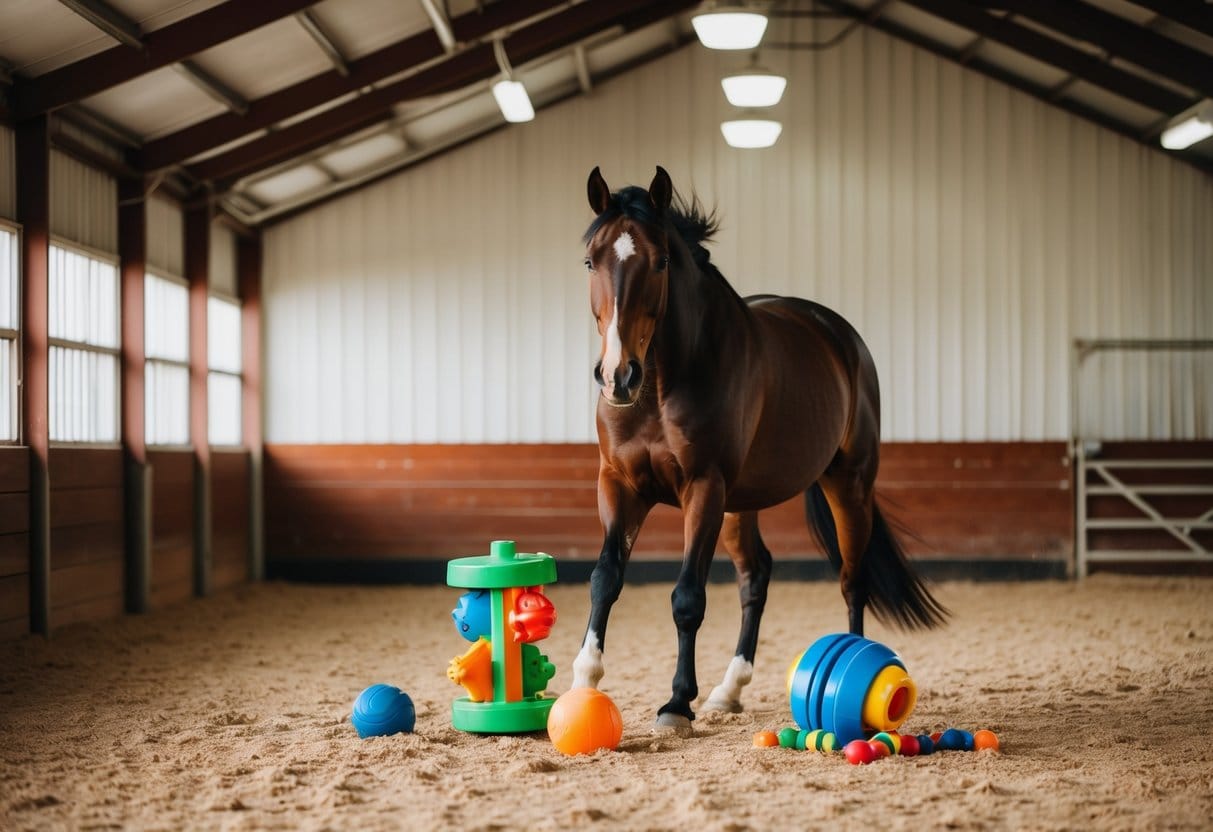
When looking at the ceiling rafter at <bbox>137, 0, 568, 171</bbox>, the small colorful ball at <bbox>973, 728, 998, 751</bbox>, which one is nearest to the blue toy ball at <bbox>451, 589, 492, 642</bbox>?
the small colorful ball at <bbox>973, 728, 998, 751</bbox>

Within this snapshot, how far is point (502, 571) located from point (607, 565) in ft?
1.31

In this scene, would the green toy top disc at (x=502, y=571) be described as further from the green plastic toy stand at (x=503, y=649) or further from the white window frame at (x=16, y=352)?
the white window frame at (x=16, y=352)

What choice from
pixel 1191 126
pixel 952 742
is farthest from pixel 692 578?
pixel 1191 126

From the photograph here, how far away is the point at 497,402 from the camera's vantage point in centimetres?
1123

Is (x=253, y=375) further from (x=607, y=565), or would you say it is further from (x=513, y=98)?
(x=607, y=565)

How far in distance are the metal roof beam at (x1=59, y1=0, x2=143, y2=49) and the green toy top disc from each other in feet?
12.5

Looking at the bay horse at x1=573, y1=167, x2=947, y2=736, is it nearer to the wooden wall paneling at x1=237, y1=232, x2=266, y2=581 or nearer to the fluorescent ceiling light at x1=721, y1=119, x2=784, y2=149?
the fluorescent ceiling light at x1=721, y1=119, x2=784, y2=149

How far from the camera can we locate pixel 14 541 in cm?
694

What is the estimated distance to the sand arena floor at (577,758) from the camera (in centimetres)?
324

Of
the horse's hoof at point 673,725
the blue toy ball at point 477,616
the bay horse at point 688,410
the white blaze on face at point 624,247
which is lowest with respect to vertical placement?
the horse's hoof at point 673,725

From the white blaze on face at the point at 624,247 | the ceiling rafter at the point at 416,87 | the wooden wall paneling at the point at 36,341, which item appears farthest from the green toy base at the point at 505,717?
the ceiling rafter at the point at 416,87

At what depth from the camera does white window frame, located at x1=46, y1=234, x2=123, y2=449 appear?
7641 millimetres

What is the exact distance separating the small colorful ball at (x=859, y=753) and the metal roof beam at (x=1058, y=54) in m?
7.51

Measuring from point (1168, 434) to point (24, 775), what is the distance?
9.92 m
